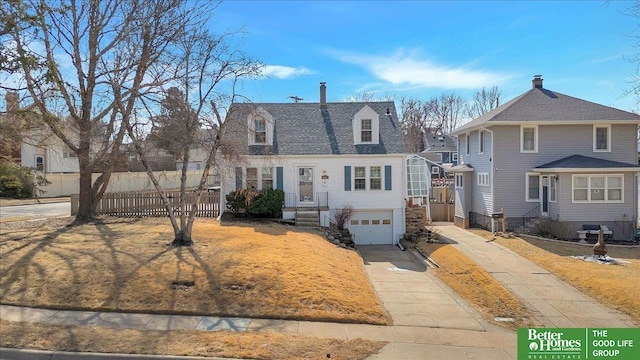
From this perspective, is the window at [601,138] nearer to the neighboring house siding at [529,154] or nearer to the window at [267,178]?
the neighboring house siding at [529,154]

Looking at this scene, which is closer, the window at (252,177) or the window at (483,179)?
the window at (252,177)

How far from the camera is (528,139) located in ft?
74.5

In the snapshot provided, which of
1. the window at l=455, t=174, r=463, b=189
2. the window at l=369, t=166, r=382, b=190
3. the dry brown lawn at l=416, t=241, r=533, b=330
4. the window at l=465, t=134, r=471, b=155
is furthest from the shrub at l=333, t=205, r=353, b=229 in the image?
the window at l=465, t=134, r=471, b=155

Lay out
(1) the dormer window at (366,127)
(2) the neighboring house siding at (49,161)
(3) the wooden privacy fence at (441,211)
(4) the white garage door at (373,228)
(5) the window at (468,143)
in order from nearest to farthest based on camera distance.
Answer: (4) the white garage door at (373,228), (1) the dormer window at (366,127), (5) the window at (468,143), (3) the wooden privacy fence at (441,211), (2) the neighboring house siding at (49,161)

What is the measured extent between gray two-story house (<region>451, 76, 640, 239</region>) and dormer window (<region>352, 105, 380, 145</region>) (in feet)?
19.2

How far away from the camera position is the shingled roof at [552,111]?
2209cm

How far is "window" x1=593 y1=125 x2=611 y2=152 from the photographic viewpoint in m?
22.4

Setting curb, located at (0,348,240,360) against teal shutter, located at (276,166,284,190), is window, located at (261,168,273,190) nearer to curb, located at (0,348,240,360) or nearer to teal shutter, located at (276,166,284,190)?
teal shutter, located at (276,166,284,190)

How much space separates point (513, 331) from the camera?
927cm

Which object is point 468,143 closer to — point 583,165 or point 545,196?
point 545,196

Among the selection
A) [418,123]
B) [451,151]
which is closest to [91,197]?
[451,151]

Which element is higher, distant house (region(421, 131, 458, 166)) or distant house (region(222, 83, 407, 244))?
distant house (region(421, 131, 458, 166))

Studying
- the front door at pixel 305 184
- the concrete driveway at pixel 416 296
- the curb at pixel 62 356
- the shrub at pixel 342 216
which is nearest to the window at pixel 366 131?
the front door at pixel 305 184

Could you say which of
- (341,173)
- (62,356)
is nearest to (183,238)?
(62,356)
